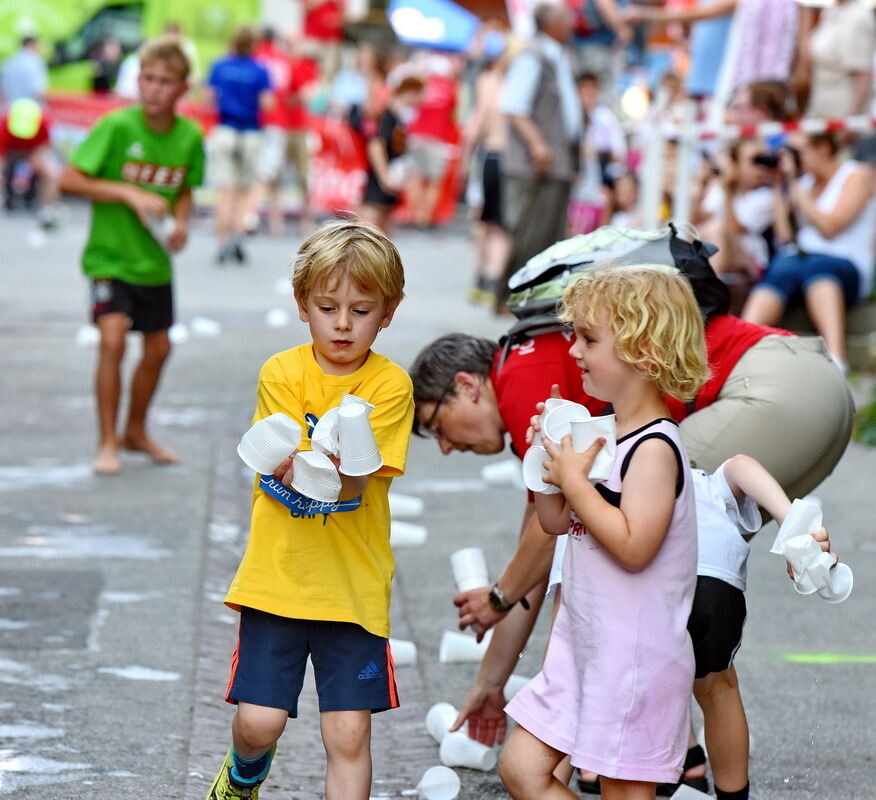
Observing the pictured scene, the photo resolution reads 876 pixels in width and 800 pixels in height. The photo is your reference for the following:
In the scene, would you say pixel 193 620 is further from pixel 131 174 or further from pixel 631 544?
pixel 131 174

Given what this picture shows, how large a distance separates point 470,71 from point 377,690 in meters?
23.8

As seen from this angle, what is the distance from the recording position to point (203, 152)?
7.08 meters

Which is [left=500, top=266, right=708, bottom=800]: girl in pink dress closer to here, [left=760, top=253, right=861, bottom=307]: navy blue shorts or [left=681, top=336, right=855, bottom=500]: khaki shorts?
[left=681, top=336, right=855, bottom=500]: khaki shorts

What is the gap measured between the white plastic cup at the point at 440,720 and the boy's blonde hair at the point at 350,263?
1.30 m

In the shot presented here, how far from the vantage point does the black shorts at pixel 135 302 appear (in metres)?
6.92

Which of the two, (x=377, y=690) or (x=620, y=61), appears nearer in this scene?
(x=377, y=690)

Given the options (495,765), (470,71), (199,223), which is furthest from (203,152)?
(470,71)

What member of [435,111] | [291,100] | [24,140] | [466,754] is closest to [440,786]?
[466,754]

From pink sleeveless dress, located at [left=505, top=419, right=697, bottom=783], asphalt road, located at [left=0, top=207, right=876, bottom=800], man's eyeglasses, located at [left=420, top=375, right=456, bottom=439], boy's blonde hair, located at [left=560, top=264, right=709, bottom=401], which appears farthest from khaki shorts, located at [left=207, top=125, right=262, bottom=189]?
pink sleeveless dress, located at [left=505, top=419, right=697, bottom=783]

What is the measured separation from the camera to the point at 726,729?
133 inches

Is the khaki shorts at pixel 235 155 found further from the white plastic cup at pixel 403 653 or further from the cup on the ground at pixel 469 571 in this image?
the cup on the ground at pixel 469 571

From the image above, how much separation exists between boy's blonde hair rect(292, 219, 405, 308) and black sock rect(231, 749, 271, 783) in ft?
3.19

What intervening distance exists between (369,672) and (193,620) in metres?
1.78

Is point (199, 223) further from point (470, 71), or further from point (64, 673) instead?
point (64, 673)
